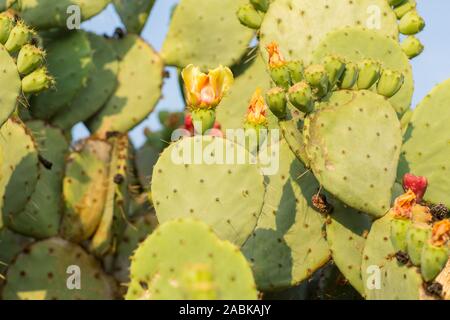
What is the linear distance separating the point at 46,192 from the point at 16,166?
542mm

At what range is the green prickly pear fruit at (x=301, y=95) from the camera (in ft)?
12.9

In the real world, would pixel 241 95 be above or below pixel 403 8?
below

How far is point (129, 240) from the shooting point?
5562mm

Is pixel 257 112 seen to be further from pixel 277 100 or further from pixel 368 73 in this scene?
pixel 368 73

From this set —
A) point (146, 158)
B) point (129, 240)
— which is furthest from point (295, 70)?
point (146, 158)

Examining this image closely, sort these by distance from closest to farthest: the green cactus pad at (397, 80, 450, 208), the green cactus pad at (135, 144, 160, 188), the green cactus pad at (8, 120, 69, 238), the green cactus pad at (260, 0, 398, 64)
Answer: the green cactus pad at (397, 80, 450, 208), the green cactus pad at (260, 0, 398, 64), the green cactus pad at (8, 120, 69, 238), the green cactus pad at (135, 144, 160, 188)

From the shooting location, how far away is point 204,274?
2.68 m

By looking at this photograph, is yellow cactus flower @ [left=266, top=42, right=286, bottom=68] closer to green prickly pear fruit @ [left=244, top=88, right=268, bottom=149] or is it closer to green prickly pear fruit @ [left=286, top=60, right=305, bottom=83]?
green prickly pear fruit @ [left=286, top=60, right=305, bottom=83]

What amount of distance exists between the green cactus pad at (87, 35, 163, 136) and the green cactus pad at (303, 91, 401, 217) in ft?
5.67

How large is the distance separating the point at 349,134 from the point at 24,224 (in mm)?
1731

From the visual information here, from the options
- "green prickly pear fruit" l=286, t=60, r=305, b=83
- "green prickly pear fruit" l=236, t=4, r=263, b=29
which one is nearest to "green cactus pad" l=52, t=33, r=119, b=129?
"green prickly pear fruit" l=236, t=4, r=263, b=29

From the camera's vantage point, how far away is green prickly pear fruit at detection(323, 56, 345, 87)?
4000 millimetres

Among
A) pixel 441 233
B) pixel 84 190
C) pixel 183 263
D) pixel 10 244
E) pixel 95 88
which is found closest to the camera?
pixel 183 263
